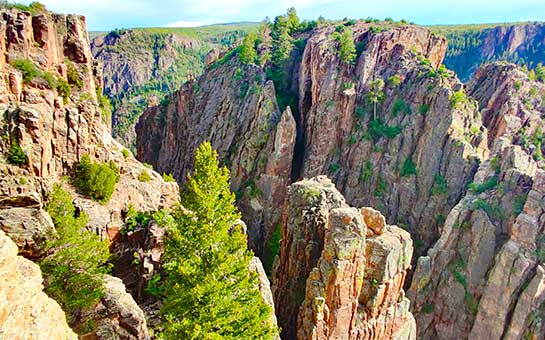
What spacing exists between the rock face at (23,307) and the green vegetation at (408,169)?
58544mm

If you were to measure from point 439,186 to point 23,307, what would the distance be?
5948 centimetres

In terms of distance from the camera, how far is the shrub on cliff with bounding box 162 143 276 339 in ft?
61.9

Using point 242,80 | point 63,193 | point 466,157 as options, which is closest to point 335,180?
point 466,157

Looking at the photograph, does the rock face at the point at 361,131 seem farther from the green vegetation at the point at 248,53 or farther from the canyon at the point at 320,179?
the green vegetation at the point at 248,53

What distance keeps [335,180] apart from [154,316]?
46343 mm

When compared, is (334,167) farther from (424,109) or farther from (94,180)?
(94,180)

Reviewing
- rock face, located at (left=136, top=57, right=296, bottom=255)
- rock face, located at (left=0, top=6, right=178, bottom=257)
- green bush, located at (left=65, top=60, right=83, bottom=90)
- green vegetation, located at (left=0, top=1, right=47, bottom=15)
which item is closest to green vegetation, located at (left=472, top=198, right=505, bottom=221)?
rock face, located at (left=136, top=57, right=296, bottom=255)

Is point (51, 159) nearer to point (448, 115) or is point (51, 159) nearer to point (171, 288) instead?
point (171, 288)

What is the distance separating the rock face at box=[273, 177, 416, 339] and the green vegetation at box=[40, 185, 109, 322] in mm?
16535

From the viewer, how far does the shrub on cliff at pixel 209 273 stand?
18875mm

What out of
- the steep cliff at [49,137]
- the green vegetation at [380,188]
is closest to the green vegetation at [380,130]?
the green vegetation at [380,188]

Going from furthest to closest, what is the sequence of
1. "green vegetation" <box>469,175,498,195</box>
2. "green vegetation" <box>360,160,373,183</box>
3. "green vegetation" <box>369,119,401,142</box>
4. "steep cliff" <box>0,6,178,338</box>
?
"green vegetation" <box>369,119,401,142</box>, "green vegetation" <box>360,160,373,183</box>, "green vegetation" <box>469,175,498,195</box>, "steep cliff" <box>0,6,178,338</box>

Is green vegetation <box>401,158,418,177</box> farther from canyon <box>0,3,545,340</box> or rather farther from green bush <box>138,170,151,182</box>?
green bush <box>138,170,151,182</box>

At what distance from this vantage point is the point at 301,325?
103 feet
